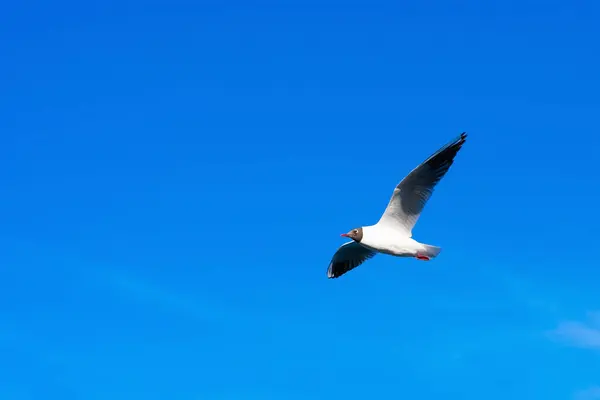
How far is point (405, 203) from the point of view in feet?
77.6

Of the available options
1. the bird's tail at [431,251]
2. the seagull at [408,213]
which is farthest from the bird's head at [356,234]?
the bird's tail at [431,251]

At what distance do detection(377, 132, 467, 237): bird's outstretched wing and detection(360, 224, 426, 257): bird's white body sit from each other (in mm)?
206

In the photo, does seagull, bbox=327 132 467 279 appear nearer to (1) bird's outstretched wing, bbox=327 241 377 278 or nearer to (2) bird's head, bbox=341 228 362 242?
(2) bird's head, bbox=341 228 362 242

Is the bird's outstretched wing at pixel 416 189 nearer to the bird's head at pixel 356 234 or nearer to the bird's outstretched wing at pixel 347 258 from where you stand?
the bird's head at pixel 356 234

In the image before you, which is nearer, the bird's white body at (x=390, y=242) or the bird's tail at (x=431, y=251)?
the bird's tail at (x=431, y=251)

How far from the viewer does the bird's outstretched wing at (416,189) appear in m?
22.9

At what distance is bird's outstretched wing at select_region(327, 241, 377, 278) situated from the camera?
89.8 ft

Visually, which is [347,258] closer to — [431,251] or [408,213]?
[408,213]

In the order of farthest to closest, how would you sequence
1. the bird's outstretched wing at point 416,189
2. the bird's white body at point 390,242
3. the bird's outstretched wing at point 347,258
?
the bird's outstretched wing at point 347,258
the bird's white body at point 390,242
the bird's outstretched wing at point 416,189

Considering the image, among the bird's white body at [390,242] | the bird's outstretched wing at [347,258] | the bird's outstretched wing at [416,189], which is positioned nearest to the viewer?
the bird's outstretched wing at [416,189]

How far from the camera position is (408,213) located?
78.1 ft

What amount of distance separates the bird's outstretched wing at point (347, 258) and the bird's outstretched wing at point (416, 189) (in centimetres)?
340

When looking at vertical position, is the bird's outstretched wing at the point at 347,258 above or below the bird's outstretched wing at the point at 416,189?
above

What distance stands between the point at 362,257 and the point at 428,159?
607cm
